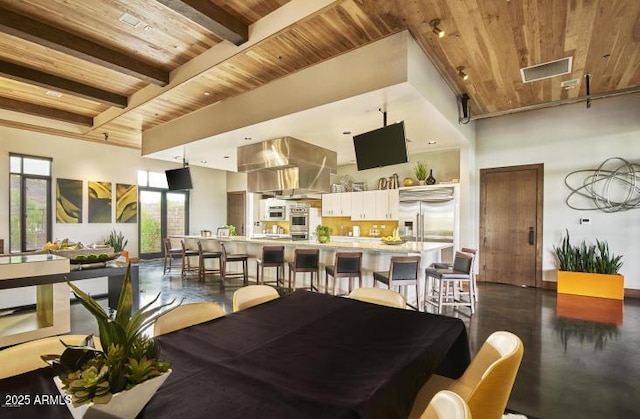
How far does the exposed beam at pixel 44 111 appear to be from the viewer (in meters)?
5.67

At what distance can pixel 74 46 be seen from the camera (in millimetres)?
3539

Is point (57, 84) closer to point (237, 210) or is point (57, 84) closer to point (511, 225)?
point (237, 210)

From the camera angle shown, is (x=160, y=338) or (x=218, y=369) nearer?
(x=218, y=369)

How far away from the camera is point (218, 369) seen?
4.00 feet

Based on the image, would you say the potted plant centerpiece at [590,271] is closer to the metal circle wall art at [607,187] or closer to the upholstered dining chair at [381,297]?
the metal circle wall art at [607,187]

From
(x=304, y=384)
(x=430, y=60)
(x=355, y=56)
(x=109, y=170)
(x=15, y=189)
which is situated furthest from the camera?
(x=109, y=170)

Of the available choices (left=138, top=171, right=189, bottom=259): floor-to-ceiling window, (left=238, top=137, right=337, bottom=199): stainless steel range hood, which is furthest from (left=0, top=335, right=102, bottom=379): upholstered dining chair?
(left=138, top=171, right=189, bottom=259): floor-to-ceiling window

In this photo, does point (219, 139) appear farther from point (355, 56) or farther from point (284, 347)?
point (284, 347)

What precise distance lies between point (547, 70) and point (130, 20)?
16.6ft

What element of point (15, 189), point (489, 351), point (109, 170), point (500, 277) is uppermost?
point (109, 170)

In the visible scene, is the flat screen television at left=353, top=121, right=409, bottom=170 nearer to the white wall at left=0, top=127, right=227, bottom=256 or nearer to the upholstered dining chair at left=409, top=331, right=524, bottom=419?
the upholstered dining chair at left=409, top=331, right=524, bottom=419

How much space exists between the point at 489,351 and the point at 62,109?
26.0 feet

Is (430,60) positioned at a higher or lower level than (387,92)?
higher

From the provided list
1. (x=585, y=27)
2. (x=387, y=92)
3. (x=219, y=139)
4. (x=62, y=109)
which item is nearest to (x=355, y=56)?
(x=387, y=92)
